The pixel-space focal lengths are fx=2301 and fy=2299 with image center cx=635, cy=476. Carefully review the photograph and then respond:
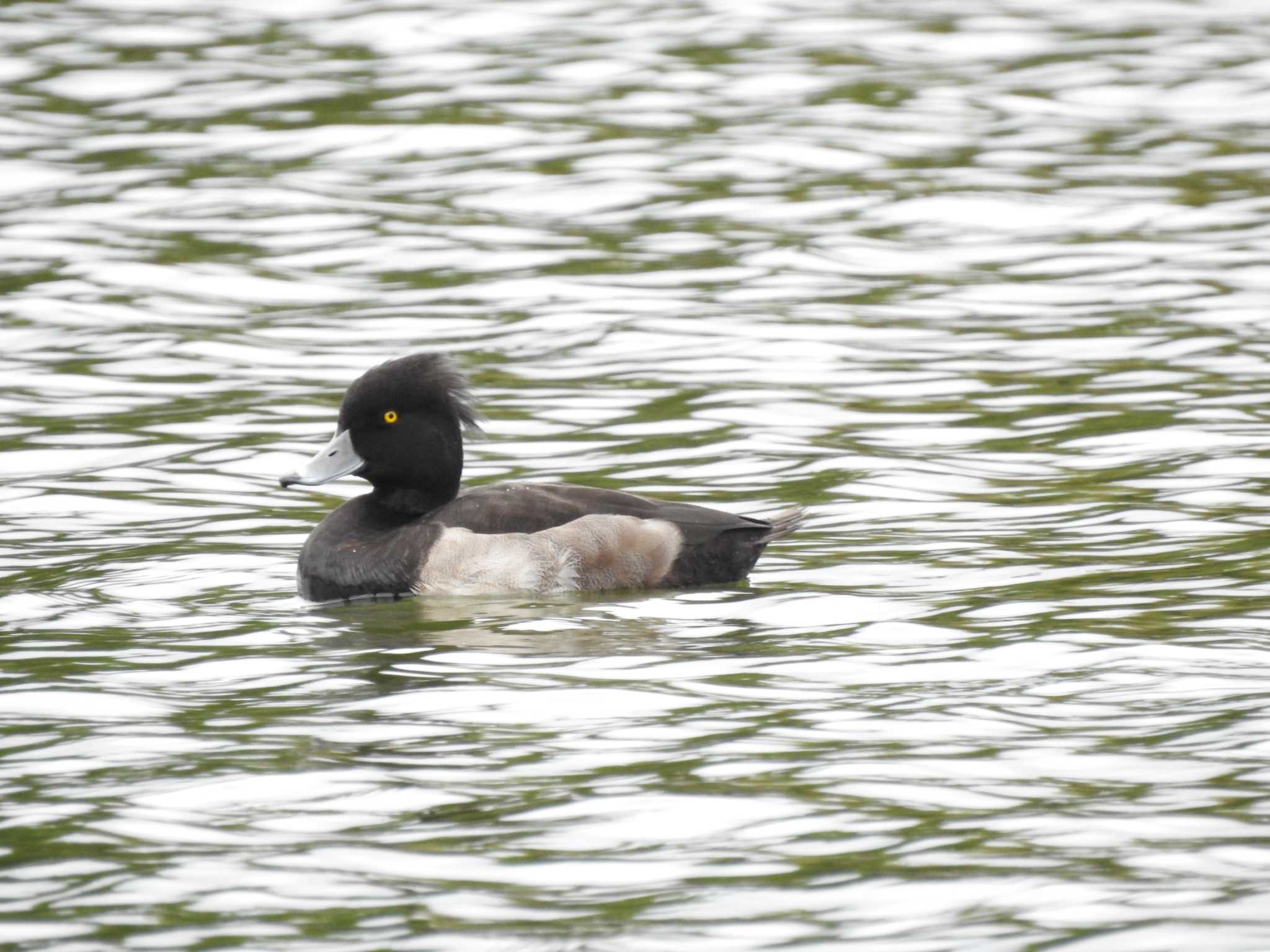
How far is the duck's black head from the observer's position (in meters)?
9.01

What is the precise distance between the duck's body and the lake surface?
16 centimetres

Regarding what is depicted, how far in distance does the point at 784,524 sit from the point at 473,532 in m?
1.21

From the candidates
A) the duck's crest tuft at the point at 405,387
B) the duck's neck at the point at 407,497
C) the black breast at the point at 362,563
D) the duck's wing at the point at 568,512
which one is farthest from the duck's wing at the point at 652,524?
the duck's crest tuft at the point at 405,387

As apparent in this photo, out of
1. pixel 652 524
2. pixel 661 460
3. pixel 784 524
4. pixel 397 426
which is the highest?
pixel 397 426

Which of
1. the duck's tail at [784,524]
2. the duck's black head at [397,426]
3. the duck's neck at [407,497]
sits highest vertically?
the duck's black head at [397,426]

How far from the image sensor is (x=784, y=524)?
892cm

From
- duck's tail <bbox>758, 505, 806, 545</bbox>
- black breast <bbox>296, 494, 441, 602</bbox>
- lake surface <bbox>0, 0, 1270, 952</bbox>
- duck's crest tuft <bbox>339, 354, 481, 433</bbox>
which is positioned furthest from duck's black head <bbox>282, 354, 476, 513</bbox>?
duck's tail <bbox>758, 505, 806, 545</bbox>

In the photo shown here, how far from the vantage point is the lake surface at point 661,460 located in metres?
5.62

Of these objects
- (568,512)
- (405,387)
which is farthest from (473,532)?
(405,387)

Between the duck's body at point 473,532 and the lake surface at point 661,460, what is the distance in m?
0.16

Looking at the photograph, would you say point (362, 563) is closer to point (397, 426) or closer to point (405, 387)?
point (397, 426)

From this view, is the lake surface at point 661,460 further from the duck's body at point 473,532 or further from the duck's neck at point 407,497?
the duck's neck at point 407,497

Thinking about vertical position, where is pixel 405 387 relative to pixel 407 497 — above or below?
above

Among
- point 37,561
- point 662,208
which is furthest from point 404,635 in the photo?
point 662,208
